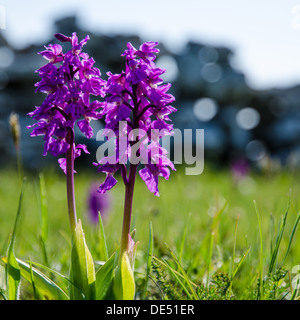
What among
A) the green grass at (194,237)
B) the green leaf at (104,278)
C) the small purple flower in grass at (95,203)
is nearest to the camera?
the green leaf at (104,278)

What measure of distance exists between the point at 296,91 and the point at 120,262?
12845 mm

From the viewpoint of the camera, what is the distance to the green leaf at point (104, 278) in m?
1.46

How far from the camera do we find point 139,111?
1414 millimetres

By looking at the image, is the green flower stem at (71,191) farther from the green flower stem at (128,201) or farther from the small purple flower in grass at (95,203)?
the small purple flower in grass at (95,203)

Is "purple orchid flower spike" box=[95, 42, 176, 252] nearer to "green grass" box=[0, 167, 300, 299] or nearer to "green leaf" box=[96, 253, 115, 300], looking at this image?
"green leaf" box=[96, 253, 115, 300]

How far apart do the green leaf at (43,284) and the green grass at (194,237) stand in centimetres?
29

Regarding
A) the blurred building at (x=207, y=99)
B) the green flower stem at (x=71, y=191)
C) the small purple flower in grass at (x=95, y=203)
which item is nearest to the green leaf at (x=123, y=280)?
the green flower stem at (x=71, y=191)

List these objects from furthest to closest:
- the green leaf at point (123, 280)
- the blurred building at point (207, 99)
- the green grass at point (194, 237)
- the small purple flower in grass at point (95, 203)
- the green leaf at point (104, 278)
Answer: the blurred building at point (207, 99) < the small purple flower in grass at point (95, 203) < the green grass at point (194, 237) < the green leaf at point (104, 278) < the green leaf at point (123, 280)

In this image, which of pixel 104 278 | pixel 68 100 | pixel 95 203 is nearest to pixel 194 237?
pixel 104 278

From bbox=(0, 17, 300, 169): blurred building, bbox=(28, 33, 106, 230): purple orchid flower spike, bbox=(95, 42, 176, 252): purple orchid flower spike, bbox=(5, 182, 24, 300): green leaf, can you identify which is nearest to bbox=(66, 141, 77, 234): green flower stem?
bbox=(28, 33, 106, 230): purple orchid flower spike

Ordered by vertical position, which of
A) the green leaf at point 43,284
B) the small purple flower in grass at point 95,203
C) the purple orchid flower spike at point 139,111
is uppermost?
the purple orchid flower spike at point 139,111

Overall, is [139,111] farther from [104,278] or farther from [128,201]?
[104,278]
